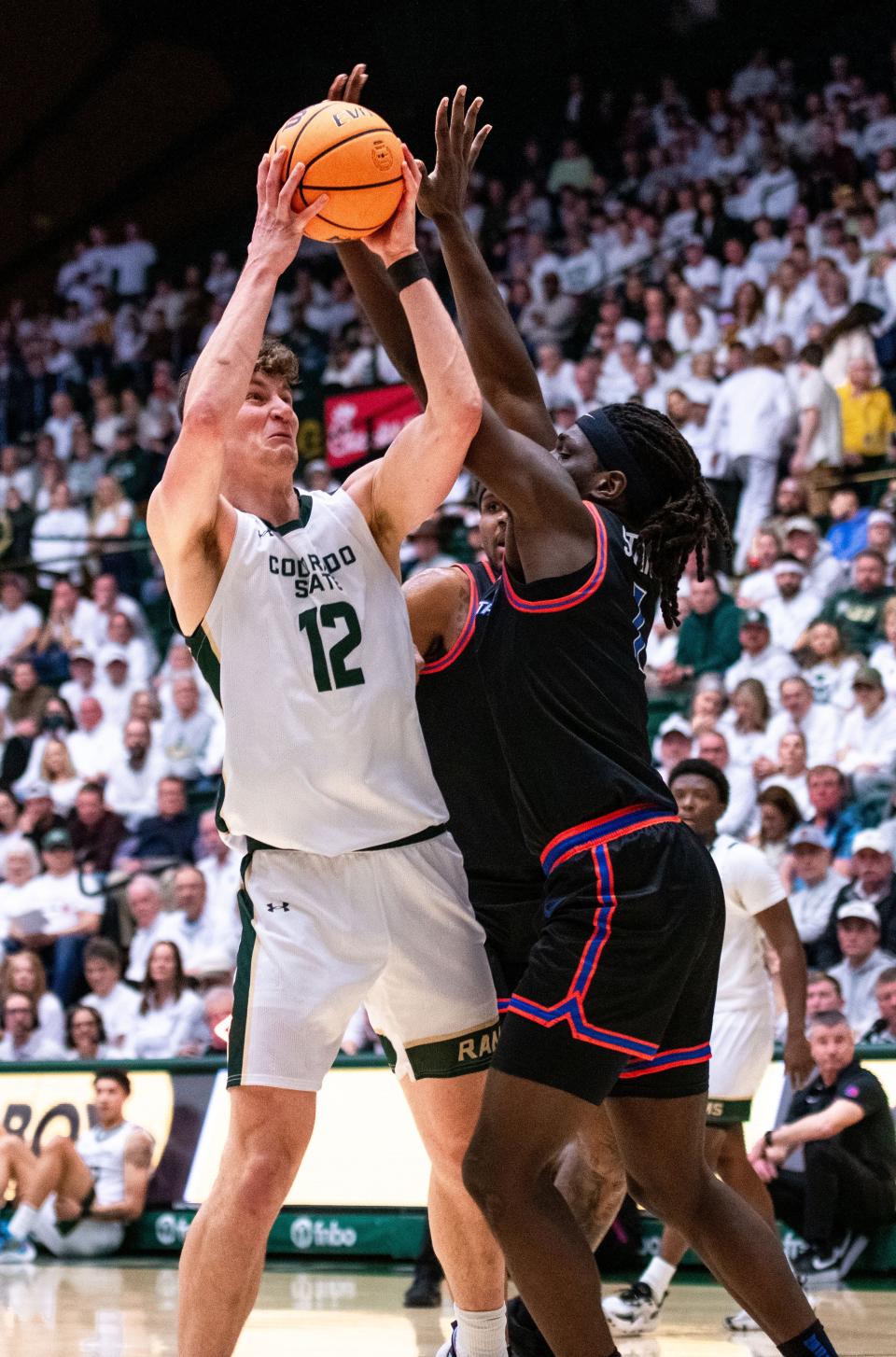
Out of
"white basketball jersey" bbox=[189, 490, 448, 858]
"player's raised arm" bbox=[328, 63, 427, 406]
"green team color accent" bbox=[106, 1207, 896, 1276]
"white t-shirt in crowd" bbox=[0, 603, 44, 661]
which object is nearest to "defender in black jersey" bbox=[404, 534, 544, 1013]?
"white basketball jersey" bbox=[189, 490, 448, 858]

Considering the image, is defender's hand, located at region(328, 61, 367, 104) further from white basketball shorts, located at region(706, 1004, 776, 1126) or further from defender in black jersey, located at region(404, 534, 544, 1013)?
white basketball shorts, located at region(706, 1004, 776, 1126)

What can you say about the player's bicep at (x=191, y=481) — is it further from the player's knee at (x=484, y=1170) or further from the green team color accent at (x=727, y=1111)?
the green team color accent at (x=727, y=1111)

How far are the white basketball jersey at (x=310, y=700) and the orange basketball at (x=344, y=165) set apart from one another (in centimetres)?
78

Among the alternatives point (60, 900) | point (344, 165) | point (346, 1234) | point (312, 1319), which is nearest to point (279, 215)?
point (344, 165)

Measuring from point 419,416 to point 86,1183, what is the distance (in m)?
6.90

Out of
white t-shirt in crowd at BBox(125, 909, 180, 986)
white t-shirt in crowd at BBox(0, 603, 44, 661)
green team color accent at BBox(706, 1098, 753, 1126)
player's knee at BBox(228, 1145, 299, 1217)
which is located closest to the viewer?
player's knee at BBox(228, 1145, 299, 1217)

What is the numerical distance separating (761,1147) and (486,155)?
1607cm

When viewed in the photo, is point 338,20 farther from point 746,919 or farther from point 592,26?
point 746,919

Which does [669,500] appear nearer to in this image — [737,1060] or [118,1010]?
[737,1060]

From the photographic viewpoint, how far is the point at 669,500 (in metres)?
4.35

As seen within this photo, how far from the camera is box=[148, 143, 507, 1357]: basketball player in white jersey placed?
4.00 metres

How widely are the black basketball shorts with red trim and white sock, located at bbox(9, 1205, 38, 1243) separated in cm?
645

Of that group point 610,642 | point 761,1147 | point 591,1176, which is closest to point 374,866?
point 610,642

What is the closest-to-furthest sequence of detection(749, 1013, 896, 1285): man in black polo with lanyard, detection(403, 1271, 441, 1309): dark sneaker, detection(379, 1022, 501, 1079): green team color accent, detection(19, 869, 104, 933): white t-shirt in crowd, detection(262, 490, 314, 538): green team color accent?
detection(379, 1022, 501, 1079): green team color accent → detection(262, 490, 314, 538): green team color accent → detection(403, 1271, 441, 1309): dark sneaker → detection(749, 1013, 896, 1285): man in black polo with lanyard → detection(19, 869, 104, 933): white t-shirt in crowd
